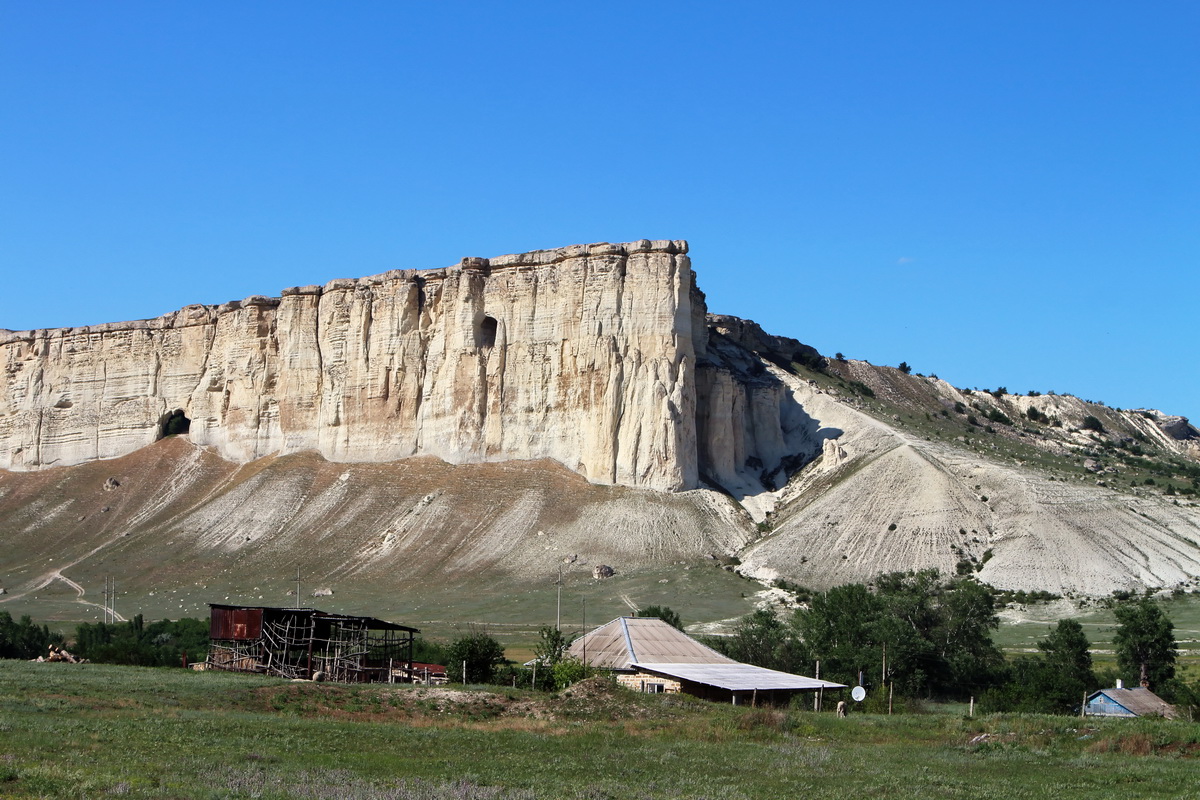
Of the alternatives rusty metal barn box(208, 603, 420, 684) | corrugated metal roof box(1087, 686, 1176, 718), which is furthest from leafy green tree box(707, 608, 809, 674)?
rusty metal barn box(208, 603, 420, 684)

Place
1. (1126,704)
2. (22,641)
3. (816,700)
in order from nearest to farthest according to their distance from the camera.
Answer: (1126,704)
(816,700)
(22,641)

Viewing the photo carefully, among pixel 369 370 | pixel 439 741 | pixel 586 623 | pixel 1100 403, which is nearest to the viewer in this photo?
pixel 439 741

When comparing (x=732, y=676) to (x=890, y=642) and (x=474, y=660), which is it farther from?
(x=474, y=660)

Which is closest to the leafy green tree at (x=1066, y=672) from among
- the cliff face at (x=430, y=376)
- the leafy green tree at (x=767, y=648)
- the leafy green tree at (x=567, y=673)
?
the leafy green tree at (x=767, y=648)

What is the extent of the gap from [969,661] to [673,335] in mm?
41815

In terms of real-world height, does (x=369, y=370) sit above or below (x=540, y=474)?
above

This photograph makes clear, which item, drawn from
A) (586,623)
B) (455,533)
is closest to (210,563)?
(455,533)

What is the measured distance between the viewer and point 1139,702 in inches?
1608

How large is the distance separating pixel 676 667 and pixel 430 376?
181ft

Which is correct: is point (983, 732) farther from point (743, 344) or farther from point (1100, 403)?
point (1100, 403)

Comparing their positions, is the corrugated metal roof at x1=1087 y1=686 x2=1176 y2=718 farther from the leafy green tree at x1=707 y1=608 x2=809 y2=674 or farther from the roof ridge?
the roof ridge

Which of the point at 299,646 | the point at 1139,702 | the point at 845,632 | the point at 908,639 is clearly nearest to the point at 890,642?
the point at 908,639

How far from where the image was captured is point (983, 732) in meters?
34.8

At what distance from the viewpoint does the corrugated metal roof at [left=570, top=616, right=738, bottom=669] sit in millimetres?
43812
